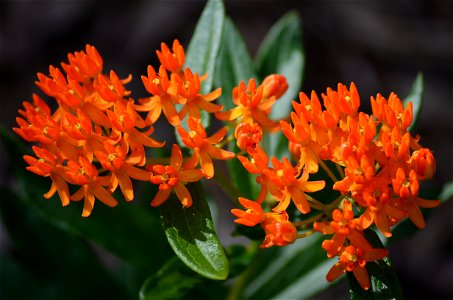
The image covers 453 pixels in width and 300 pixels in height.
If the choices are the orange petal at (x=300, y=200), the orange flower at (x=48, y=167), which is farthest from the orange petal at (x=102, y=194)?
the orange petal at (x=300, y=200)

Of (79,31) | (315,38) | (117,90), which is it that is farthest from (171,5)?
(117,90)

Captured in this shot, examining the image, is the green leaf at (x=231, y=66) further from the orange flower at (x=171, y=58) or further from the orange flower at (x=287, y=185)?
the orange flower at (x=287, y=185)

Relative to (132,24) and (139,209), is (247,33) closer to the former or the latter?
(132,24)

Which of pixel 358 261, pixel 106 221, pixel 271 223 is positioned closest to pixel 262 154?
pixel 271 223

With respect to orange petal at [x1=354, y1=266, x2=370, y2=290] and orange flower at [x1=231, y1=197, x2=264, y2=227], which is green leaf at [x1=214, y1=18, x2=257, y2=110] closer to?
orange flower at [x1=231, y1=197, x2=264, y2=227]

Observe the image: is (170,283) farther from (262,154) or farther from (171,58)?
(171,58)

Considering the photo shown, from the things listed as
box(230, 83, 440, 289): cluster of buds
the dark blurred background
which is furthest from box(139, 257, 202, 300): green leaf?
the dark blurred background
